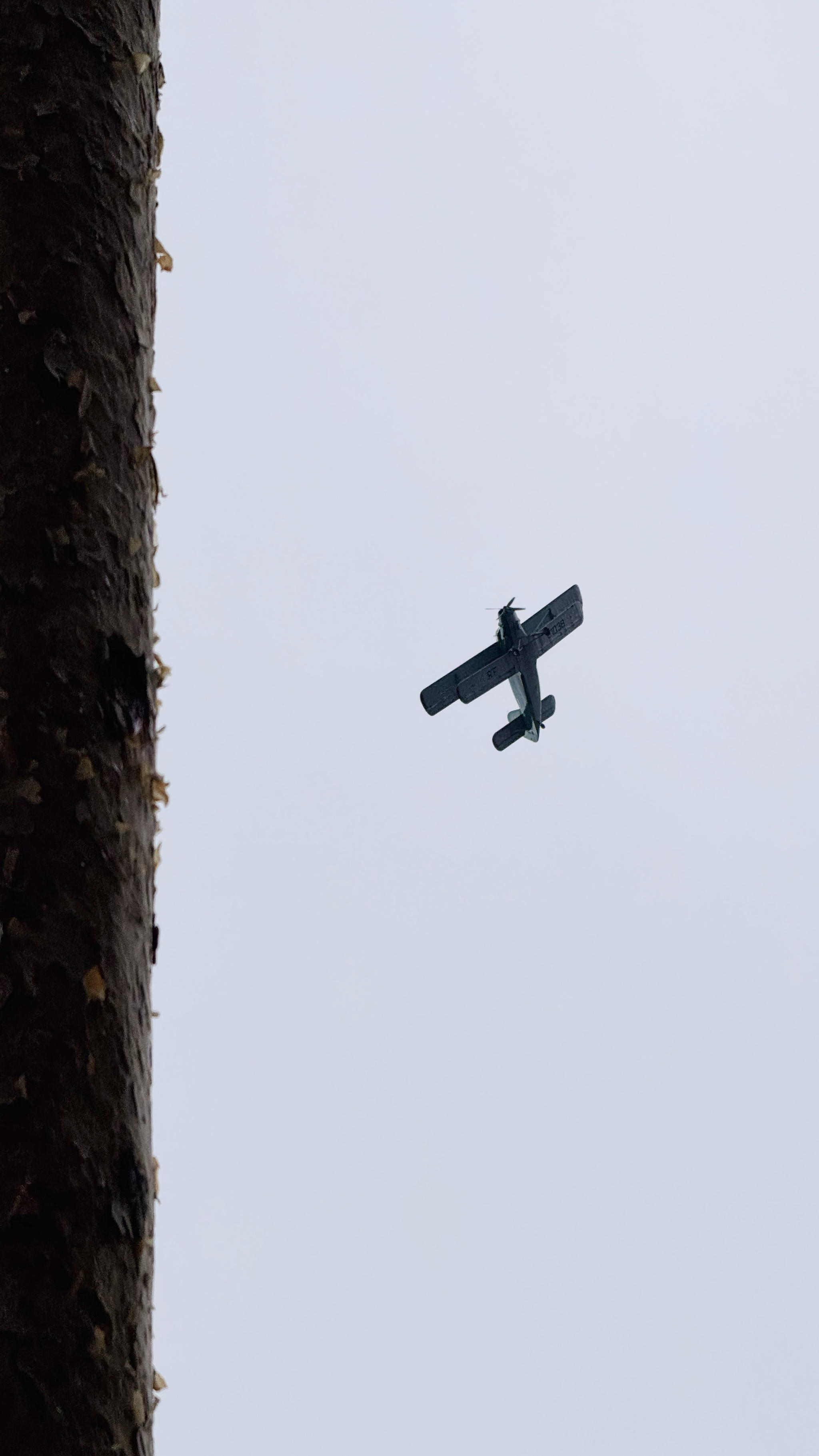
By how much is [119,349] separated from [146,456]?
0.41ft

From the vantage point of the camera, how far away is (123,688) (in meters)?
1.41

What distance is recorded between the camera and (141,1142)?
133 cm

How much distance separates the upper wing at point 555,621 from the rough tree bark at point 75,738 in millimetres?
26036

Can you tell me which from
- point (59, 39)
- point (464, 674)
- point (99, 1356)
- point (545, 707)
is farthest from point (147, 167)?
point (545, 707)

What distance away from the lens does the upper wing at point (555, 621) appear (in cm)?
2788

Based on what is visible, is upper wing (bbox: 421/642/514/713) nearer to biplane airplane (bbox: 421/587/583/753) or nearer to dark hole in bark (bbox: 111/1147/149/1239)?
biplane airplane (bbox: 421/587/583/753)

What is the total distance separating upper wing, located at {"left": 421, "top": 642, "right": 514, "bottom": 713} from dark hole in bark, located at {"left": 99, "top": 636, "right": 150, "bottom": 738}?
80.6 feet

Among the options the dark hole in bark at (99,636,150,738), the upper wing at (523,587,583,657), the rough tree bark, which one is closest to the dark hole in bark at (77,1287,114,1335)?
the rough tree bark

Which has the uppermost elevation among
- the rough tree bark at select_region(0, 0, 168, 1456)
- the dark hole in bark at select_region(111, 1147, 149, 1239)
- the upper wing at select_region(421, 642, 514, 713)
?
the upper wing at select_region(421, 642, 514, 713)

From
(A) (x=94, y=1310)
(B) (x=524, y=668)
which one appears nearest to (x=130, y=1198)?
(A) (x=94, y=1310)

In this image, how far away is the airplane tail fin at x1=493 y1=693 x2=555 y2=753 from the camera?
94.3 feet

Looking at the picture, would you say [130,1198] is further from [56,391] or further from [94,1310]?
[56,391]

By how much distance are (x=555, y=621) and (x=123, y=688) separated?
2724 centimetres

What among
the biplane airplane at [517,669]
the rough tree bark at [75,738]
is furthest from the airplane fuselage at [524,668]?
the rough tree bark at [75,738]
